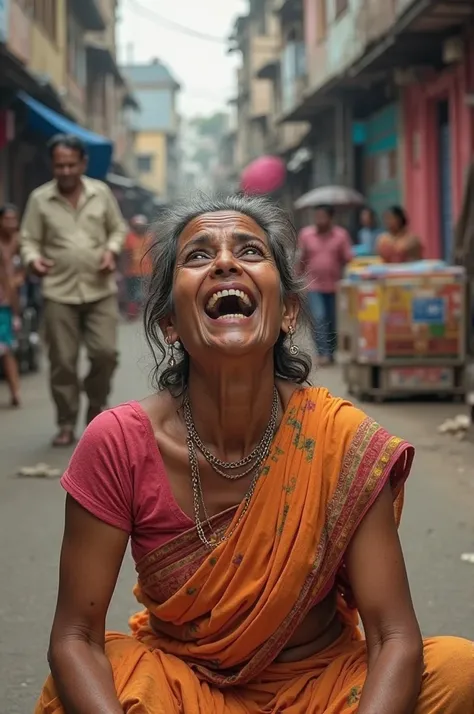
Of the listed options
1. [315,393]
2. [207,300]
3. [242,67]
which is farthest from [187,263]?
[242,67]

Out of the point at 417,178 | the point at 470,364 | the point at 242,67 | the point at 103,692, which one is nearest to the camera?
the point at 103,692

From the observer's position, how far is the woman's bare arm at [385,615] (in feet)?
7.29

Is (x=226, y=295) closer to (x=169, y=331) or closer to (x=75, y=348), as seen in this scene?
(x=169, y=331)

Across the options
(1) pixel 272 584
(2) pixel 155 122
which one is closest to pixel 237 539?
(1) pixel 272 584

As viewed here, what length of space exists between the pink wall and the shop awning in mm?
4252

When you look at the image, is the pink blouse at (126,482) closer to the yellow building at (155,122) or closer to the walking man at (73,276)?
the walking man at (73,276)

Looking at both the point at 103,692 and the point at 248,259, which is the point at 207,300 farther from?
the point at 103,692

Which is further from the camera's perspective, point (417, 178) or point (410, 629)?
point (417, 178)

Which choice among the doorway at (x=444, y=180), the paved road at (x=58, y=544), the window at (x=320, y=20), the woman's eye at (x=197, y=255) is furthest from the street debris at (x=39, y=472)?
the window at (x=320, y=20)

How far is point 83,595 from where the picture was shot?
2.34 metres

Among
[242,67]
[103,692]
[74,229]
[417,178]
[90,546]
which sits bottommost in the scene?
[103,692]

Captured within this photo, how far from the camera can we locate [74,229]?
7.53m

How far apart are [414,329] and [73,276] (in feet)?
10.3

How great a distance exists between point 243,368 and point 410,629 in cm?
62
